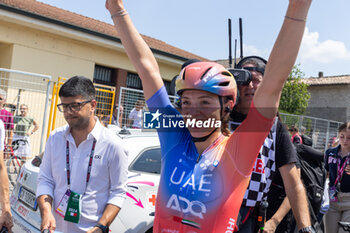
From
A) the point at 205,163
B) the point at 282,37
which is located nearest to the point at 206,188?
the point at 205,163

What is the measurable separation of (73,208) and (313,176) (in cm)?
204

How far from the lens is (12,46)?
11297mm

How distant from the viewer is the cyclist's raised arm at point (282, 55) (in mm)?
1360

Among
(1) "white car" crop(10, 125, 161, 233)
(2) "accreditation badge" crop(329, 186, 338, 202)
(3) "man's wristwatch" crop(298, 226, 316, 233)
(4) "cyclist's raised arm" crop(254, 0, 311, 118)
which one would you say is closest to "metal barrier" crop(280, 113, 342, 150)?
(2) "accreditation badge" crop(329, 186, 338, 202)

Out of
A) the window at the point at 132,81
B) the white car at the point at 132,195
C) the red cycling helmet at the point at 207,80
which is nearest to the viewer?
the red cycling helmet at the point at 207,80

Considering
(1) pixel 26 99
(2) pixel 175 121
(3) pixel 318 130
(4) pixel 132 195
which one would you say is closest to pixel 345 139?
(4) pixel 132 195

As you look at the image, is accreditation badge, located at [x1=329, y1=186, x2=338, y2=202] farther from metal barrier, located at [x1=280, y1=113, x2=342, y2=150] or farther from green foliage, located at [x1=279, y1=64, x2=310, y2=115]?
green foliage, located at [x1=279, y1=64, x2=310, y2=115]

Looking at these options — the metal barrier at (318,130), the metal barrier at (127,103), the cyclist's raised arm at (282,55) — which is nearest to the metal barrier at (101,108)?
the metal barrier at (127,103)

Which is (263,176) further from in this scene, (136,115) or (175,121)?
(136,115)

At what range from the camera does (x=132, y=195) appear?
4.01 metres

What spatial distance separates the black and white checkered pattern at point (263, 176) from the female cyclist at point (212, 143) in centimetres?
61

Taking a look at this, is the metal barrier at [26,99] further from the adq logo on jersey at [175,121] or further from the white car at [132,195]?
the adq logo on jersey at [175,121]

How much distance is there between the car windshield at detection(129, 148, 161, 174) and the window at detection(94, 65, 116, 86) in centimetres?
996

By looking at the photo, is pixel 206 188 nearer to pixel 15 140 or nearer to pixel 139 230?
pixel 139 230
